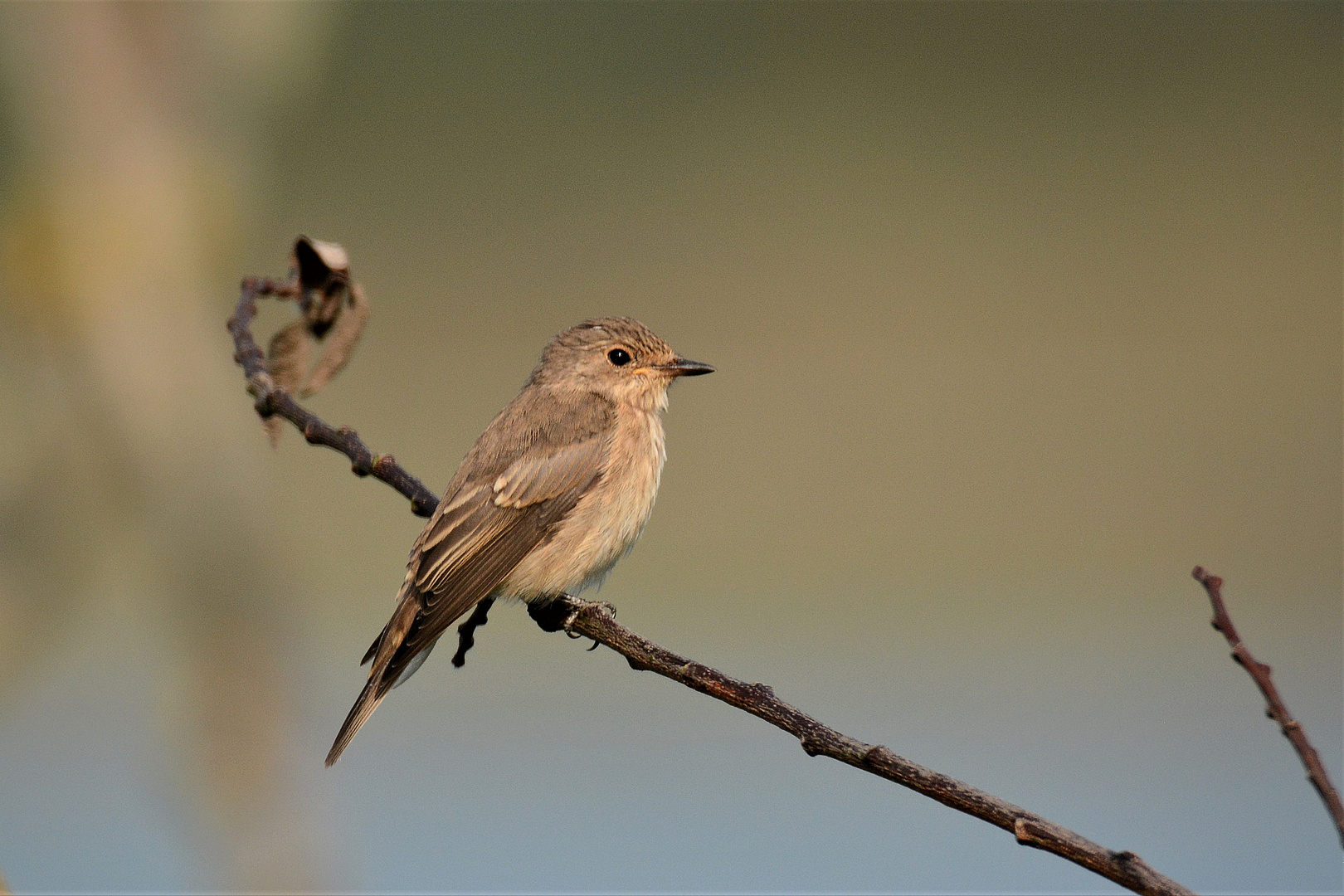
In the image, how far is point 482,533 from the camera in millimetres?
2820

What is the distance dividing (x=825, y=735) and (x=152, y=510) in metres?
1.03

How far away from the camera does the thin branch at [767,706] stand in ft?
4.03

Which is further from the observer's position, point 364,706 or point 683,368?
point 683,368

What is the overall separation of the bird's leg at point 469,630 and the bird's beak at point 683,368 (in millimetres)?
877

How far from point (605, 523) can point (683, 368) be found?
58cm

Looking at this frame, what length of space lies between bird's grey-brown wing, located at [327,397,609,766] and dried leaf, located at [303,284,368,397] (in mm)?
486

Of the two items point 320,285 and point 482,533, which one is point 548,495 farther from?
point 320,285

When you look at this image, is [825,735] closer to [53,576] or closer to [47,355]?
[53,576]

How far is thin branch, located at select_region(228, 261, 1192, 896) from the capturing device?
4.03ft

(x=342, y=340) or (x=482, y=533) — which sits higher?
(x=342, y=340)

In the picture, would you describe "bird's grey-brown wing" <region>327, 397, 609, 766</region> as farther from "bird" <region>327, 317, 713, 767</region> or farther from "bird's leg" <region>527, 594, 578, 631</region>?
Result: "bird's leg" <region>527, 594, 578, 631</region>

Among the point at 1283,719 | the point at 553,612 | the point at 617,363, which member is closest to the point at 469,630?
the point at 553,612

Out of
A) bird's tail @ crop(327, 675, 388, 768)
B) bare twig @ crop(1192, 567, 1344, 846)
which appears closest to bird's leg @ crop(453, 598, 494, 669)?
bird's tail @ crop(327, 675, 388, 768)

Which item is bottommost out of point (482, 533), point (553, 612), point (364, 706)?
point (364, 706)
